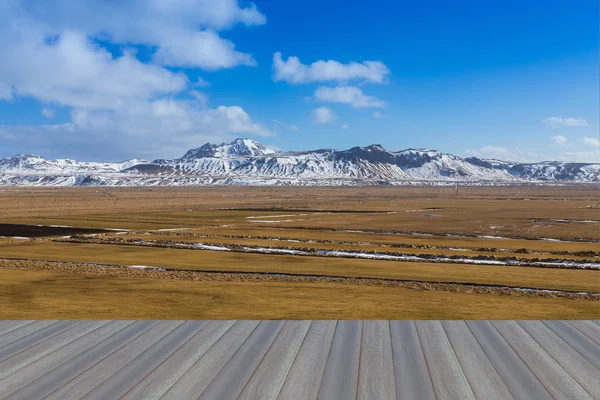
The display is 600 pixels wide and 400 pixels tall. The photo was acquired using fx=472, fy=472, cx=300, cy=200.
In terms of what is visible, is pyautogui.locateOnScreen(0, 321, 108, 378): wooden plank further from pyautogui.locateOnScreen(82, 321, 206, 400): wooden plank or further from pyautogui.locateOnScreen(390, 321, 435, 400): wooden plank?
pyautogui.locateOnScreen(390, 321, 435, 400): wooden plank

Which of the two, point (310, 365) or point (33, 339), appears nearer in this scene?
point (310, 365)

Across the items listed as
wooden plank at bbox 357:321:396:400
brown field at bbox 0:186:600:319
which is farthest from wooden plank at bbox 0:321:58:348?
brown field at bbox 0:186:600:319

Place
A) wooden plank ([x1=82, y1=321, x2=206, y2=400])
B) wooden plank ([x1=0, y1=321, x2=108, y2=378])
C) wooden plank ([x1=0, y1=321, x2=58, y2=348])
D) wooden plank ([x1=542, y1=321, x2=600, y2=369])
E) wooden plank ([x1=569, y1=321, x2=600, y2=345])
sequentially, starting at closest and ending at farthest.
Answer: wooden plank ([x1=82, y1=321, x2=206, y2=400]) < wooden plank ([x1=0, y1=321, x2=108, y2=378]) < wooden plank ([x1=542, y1=321, x2=600, y2=369]) < wooden plank ([x1=0, y1=321, x2=58, y2=348]) < wooden plank ([x1=569, y1=321, x2=600, y2=345])

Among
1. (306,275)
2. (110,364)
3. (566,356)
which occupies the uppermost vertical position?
(110,364)

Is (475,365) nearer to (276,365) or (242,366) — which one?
(276,365)

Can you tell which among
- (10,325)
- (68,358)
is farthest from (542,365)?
(10,325)

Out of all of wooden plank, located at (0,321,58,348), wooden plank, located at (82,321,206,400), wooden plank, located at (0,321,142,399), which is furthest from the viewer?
wooden plank, located at (0,321,58,348)
